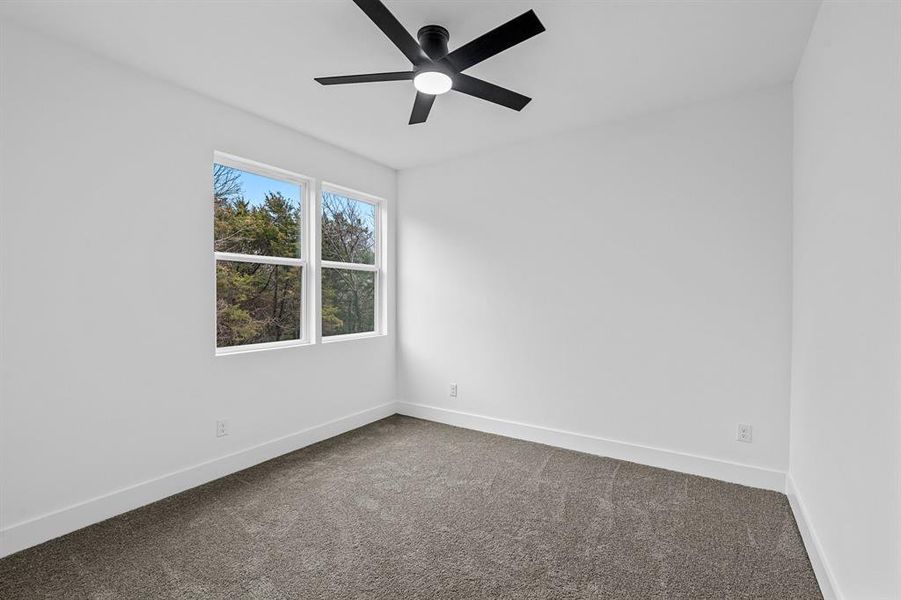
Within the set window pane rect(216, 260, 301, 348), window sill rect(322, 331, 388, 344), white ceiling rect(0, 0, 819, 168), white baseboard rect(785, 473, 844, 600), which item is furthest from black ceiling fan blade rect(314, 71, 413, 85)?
white baseboard rect(785, 473, 844, 600)

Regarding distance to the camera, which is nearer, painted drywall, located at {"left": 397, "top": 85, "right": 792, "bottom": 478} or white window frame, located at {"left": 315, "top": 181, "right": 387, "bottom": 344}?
painted drywall, located at {"left": 397, "top": 85, "right": 792, "bottom": 478}

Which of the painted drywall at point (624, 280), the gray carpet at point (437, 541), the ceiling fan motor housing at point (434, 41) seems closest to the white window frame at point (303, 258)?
the gray carpet at point (437, 541)

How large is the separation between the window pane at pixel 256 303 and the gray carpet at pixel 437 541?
988 millimetres

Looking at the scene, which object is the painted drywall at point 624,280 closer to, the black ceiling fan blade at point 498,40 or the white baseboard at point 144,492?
the white baseboard at point 144,492

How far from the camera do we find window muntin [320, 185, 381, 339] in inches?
156

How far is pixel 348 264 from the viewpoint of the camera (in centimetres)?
414

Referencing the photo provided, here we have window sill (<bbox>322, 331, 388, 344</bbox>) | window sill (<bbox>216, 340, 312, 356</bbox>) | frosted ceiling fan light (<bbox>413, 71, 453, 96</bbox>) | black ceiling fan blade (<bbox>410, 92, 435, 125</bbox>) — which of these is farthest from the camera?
window sill (<bbox>322, 331, 388, 344</bbox>)

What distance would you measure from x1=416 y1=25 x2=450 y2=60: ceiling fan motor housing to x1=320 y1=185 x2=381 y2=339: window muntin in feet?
6.47

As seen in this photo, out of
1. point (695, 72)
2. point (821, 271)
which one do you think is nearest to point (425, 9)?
point (695, 72)

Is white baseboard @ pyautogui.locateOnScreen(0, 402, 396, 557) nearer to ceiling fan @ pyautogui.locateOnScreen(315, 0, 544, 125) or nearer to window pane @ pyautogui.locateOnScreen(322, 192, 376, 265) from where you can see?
window pane @ pyautogui.locateOnScreen(322, 192, 376, 265)

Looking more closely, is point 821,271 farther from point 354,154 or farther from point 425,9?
point 354,154

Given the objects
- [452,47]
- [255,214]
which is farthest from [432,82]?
[255,214]

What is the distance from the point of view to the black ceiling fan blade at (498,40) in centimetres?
172

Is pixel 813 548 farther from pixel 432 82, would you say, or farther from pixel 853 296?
pixel 432 82
